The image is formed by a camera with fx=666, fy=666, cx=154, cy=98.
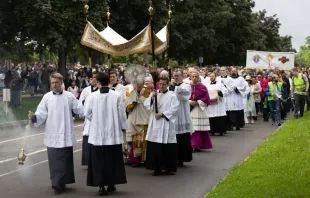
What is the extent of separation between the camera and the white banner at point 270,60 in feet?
122

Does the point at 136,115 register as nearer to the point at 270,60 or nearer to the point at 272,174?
the point at 272,174

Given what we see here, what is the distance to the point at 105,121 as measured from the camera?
10.2 m

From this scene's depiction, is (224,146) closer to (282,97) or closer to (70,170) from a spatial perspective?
(70,170)

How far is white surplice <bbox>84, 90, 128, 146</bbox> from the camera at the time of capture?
10.1 meters

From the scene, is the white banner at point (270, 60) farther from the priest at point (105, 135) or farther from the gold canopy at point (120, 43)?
the priest at point (105, 135)

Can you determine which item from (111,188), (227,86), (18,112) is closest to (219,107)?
(227,86)

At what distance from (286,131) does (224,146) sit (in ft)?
11.1

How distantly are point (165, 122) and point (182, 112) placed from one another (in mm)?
1182

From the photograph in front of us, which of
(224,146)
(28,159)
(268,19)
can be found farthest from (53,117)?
(268,19)

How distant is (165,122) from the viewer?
1198cm

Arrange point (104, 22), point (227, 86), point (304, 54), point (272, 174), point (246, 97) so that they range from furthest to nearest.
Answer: point (304, 54), point (104, 22), point (246, 97), point (227, 86), point (272, 174)

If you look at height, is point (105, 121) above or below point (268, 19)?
below

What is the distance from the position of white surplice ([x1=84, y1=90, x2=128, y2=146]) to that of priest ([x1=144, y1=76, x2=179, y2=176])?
1725 mm

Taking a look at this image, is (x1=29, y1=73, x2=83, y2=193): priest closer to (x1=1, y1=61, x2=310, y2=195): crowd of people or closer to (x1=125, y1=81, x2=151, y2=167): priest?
(x1=1, y1=61, x2=310, y2=195): crowd of people
